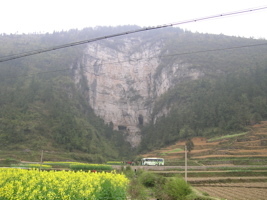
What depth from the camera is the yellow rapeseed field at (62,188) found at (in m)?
5.88

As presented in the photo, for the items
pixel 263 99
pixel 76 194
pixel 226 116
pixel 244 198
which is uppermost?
pixel 263 99

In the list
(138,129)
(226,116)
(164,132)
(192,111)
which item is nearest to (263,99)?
(226,116)

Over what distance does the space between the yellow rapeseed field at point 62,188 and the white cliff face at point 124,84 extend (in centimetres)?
7914

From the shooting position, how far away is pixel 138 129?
9088 centimetres

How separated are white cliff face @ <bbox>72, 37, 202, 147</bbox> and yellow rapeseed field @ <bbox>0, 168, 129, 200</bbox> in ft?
260

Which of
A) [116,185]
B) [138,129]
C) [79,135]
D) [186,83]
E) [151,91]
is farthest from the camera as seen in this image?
[151,91]

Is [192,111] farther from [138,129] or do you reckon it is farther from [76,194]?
[76,194]

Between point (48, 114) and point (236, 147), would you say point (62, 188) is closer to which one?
point (236, 147)

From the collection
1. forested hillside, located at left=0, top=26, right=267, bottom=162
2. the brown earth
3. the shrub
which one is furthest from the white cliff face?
the shrub

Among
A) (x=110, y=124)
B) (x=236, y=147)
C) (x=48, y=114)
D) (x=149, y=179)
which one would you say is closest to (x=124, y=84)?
(x=110, y=124)

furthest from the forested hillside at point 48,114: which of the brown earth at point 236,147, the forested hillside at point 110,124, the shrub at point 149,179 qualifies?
the shrub at point 149,179

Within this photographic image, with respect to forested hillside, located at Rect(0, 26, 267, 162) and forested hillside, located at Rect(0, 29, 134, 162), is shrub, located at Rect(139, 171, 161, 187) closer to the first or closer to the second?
forested hillside, located at Rect(0, 29, 134, 162)

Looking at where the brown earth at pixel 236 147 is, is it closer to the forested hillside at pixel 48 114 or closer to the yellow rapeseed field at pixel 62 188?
the forested hillside at pixel 48 114

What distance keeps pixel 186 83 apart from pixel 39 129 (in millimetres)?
50349
